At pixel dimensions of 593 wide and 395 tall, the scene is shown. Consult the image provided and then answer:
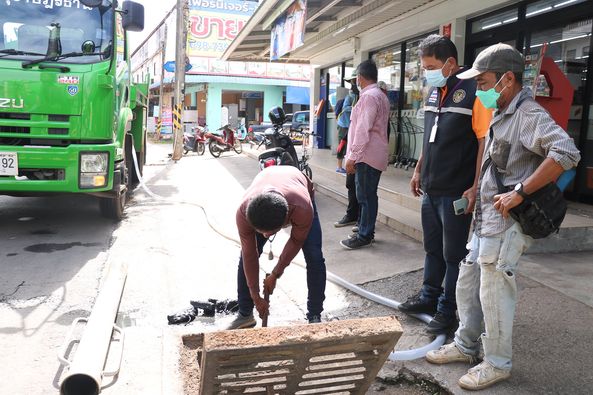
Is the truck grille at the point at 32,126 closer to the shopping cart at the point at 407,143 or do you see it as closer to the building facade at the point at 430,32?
the building facade at the point at 430,32

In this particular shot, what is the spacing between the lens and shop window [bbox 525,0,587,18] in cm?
613

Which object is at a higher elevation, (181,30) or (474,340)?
(181,30)

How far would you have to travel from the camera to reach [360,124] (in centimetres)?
523

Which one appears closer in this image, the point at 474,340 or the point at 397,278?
the point at 474,340

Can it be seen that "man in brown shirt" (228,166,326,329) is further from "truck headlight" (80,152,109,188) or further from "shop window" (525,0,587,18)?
"shop window" (525,0,587,18)

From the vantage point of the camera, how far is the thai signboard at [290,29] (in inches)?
337

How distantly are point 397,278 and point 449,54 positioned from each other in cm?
211

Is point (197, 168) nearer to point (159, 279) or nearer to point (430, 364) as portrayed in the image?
point (159, 279)

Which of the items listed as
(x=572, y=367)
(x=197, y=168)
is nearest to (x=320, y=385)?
(x=572, y=367)

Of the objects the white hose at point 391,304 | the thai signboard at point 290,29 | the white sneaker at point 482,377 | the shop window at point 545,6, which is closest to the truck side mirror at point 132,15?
the white hose at point 391,304

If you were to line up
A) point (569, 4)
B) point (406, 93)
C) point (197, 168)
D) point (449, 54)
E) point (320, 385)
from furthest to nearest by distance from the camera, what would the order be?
point (197, 168), point (406, 93), point (569, 4), point (449, 54), point (320, 385)

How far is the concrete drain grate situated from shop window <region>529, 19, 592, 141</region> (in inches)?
203

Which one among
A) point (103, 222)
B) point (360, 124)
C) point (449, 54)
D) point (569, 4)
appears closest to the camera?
point (449, 54)

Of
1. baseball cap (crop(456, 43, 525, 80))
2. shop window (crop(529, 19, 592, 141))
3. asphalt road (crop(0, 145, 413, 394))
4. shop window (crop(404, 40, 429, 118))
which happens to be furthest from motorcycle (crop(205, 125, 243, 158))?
baseball cap (crop(456, 43, 525, 80))
